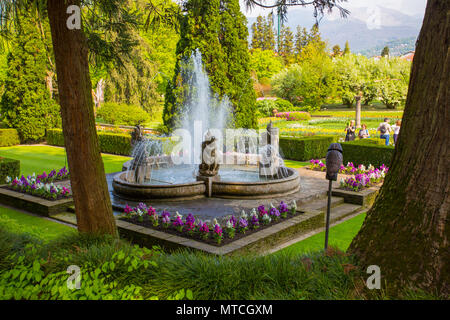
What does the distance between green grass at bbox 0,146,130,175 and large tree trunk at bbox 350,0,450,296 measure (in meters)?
11.9

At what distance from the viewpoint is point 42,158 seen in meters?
16.7

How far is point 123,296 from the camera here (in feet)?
10.1

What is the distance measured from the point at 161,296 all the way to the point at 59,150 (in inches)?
717

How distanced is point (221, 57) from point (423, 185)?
16899 millimetres

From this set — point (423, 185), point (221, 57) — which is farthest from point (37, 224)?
point (221, 57)

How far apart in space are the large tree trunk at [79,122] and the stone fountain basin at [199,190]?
3.77 metres

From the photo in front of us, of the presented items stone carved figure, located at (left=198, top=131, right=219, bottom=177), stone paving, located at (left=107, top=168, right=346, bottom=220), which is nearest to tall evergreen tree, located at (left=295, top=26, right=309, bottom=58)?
stone paving, located at (left=107, top=168, right=346, bottom=220)

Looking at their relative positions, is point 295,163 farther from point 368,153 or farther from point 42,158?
point 42,158

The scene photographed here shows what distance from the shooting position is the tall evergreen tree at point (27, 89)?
20906mm

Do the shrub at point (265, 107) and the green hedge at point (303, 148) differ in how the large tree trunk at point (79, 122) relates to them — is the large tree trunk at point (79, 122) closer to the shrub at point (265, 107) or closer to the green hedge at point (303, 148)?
the green hedge at point (303, 148)

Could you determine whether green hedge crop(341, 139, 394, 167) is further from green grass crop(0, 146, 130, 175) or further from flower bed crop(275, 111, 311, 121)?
flower bed crop(275, 111, 311, 121)

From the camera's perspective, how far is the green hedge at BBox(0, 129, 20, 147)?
2062 centimetres

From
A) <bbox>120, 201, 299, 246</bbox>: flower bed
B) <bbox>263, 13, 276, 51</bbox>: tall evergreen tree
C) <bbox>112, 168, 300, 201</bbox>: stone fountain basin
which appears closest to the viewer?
<bbox>120, 201, 299, 246</bbox>: flower bed
